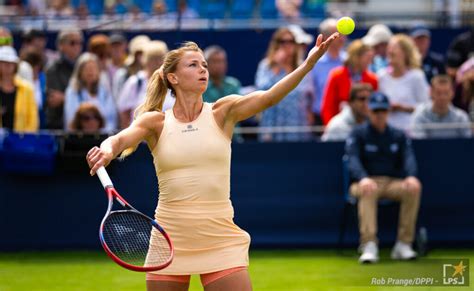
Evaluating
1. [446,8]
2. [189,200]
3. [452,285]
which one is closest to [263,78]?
[452,285]

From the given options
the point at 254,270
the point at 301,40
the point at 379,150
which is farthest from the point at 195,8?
the point at 254,270

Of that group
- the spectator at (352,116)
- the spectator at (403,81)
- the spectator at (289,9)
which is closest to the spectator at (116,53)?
the spectator at (289,9)

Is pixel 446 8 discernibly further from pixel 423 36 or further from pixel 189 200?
pixel 189 200

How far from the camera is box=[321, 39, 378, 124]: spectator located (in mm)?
12312

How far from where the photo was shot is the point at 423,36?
13.6m

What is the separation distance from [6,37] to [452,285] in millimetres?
5962

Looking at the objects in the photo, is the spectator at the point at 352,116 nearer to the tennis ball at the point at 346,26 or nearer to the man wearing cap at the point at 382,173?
the man wearing cap at the point at 382,173

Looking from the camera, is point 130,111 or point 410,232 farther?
point 130,111

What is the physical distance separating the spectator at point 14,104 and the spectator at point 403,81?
12.9ft

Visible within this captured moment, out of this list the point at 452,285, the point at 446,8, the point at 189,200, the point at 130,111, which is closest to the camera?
the point at 189,200

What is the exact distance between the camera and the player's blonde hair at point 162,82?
6.43 m

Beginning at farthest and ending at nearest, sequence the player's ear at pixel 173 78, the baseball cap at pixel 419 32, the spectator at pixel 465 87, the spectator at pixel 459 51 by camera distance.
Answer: the spectator at pixel 459 51 → the baseball cap at pixel 419 32 → the spectator at pixel 465 87 → the player's ear at pixel 173 78

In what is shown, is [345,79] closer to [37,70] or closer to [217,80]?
[217,80]

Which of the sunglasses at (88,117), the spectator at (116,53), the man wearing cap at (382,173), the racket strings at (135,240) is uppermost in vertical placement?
the spectator at (116,53)
